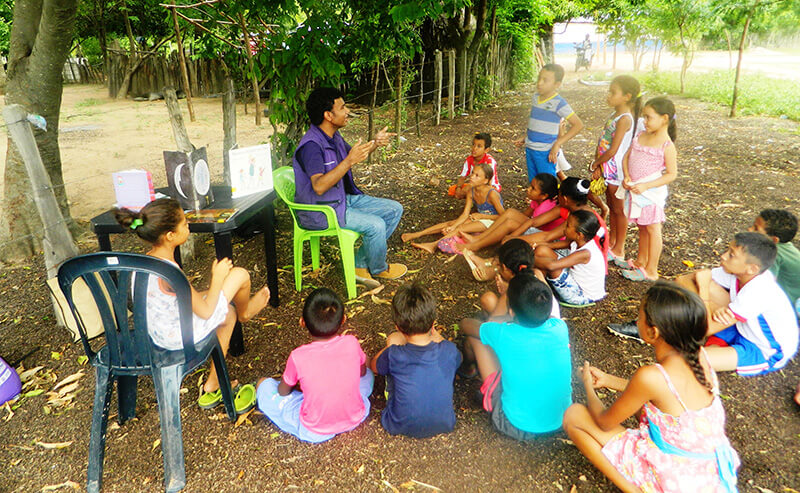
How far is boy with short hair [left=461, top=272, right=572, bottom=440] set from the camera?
2.46 metres

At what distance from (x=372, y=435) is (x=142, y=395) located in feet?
4.72

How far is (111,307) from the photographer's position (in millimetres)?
2377

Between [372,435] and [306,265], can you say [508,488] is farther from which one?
[306,265]

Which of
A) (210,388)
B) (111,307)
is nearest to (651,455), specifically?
(210,388)

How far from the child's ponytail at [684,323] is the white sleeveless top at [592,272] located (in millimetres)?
1613

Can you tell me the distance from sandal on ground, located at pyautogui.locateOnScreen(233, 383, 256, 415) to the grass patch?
12.0 metres

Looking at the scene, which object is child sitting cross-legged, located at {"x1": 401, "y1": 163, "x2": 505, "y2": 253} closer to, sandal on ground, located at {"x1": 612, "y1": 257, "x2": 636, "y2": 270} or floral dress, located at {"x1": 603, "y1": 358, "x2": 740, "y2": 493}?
sandal on ground, located at {"x1": 612, "y1": 257, "x2": 636, "y2": 270}

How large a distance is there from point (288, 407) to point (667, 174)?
3212 millimetres

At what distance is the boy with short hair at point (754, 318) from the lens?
271cm

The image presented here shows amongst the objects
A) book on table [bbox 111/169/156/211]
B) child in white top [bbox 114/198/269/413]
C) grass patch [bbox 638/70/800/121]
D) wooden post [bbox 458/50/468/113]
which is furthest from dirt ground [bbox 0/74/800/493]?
wooden post [bbox 458/50/468/113]

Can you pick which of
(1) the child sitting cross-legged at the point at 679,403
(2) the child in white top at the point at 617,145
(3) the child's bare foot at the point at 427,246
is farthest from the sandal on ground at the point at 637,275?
(1) the child sitting cross-legged at the point at 679,403

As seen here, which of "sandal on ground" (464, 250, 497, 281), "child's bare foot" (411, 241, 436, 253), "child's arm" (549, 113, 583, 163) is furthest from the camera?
"child's bare foot" (411, 241, 436, 253)

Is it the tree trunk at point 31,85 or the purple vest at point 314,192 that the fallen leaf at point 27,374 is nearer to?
the tree trunk at point 31,85

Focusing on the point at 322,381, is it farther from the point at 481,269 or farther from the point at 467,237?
the point at 467,237
